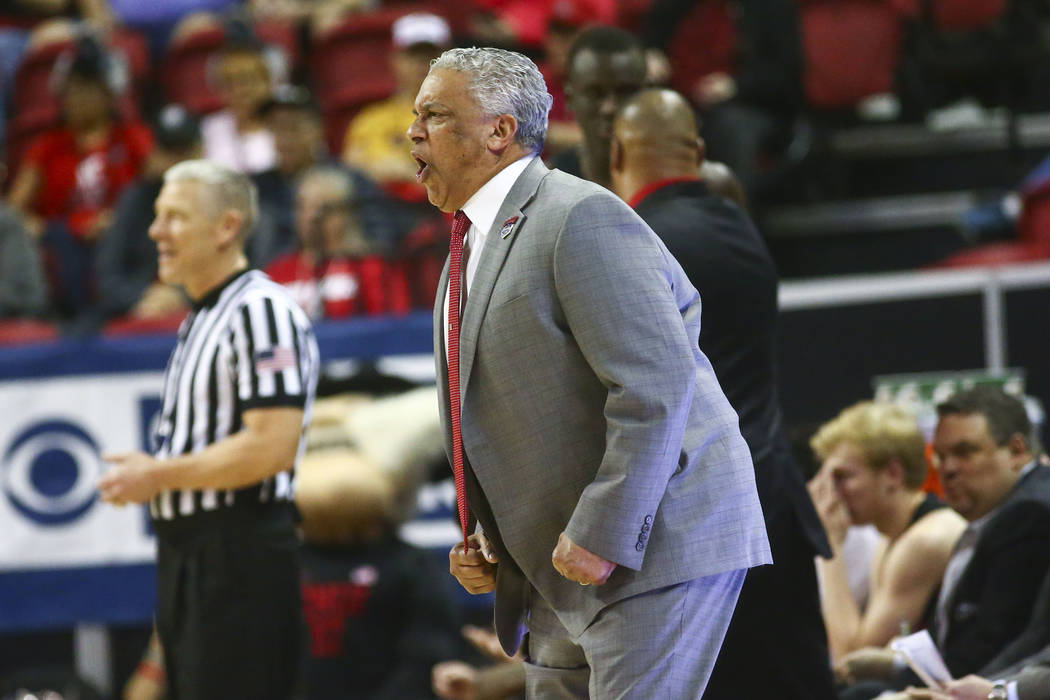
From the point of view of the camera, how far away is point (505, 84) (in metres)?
2.75

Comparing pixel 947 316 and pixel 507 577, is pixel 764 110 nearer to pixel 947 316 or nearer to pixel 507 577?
pixel 947 316

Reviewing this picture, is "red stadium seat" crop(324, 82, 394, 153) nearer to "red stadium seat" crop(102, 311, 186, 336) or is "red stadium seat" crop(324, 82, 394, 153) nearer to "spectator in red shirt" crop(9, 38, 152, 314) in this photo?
"spectator in red shirt" crop(9, 38, 152, 314)

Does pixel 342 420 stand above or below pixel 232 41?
below

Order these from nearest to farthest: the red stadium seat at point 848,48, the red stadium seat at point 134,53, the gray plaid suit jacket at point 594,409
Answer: the gray plaid suit jacket at point 594,409, the red stadium seat at point 848,48, the red stadium seat at point 134,53

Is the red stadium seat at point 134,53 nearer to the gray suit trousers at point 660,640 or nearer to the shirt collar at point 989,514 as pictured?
the shirt collar at point 989,514

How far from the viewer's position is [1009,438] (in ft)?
13.8

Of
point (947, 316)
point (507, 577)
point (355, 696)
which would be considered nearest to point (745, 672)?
point (507, 577)

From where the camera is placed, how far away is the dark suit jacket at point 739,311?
3.47 meters

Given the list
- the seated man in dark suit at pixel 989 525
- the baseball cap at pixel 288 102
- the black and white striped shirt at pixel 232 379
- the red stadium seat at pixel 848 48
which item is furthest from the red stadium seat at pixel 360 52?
the seated man in dark suit at pixel 989 525

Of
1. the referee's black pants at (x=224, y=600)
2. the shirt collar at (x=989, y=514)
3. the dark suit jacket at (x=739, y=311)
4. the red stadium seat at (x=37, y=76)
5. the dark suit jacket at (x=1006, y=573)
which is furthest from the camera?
the red stadium seat at (x=37, y=76)

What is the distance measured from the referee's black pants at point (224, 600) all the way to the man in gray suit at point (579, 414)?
160cm

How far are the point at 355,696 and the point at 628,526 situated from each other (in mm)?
2934

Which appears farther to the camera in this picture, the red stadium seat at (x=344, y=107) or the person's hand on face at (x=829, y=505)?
the red stadium seat at (x=344, y=107)

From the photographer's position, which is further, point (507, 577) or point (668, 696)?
point (507, 577)
